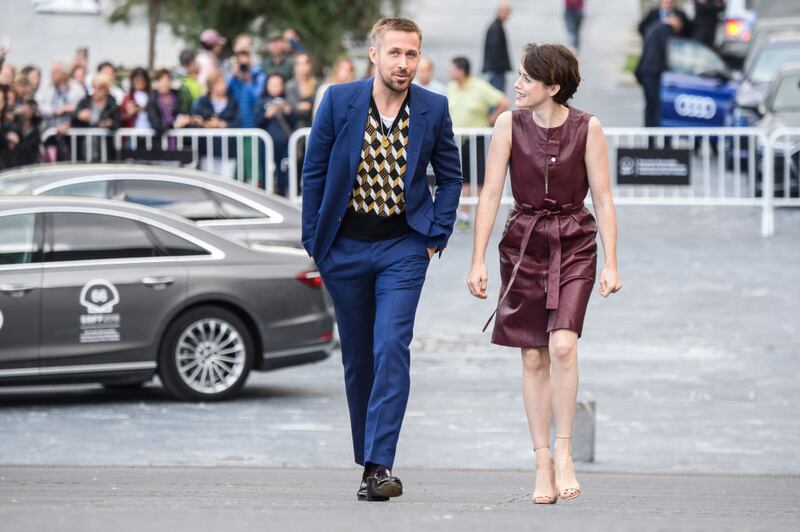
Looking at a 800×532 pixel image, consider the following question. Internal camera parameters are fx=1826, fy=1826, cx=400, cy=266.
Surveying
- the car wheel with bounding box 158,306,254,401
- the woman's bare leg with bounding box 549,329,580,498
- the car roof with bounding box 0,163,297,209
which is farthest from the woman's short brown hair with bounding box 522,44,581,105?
the car roof with bounding box 0,163,297,209

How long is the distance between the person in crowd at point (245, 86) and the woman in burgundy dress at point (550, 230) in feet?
46.8

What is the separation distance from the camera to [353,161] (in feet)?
24.5

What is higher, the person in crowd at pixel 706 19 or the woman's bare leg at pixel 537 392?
the person in crowd at pixel 706 19

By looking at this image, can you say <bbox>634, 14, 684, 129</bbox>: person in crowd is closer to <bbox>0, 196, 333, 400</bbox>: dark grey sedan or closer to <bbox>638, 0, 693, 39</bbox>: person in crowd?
<bbox>638, 0, 693, 39</bbox>: person in crowd

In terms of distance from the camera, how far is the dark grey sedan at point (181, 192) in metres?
14.9

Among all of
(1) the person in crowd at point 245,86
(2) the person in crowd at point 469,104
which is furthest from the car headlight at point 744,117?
(1) the person in crowd at point 245,86

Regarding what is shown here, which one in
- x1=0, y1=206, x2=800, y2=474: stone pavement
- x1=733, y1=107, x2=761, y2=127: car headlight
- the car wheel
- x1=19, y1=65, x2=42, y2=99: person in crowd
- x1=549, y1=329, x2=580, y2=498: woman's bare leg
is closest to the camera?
x1=549, y1=329, x2=580, y2=498: woman's bare leg

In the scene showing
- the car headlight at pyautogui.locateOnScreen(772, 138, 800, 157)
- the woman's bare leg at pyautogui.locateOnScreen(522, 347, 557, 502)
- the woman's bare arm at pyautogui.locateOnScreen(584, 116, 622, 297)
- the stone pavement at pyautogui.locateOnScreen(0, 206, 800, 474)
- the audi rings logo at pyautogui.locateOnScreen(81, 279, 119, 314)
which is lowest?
the stone pavement at pyautogui.locateOnScreen(0, 206, 800, 474)

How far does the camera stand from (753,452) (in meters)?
11.6

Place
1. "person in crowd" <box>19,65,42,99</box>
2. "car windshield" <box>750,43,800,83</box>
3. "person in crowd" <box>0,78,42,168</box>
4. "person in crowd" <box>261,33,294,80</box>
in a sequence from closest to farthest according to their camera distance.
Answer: "person in crowd" <box>0,78,42,168</box> < "person in crowd" <box>19,65,42,99</box> < "person in crowd" <box>261,33,294,80</box> < "car windshield" <box>750,43,800,83</box>

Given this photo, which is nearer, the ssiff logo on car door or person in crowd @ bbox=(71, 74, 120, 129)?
the ssiff logo on car door

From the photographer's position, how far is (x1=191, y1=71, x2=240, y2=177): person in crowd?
69.2 ft

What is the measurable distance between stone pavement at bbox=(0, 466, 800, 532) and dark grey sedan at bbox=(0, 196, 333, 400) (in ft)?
9.42

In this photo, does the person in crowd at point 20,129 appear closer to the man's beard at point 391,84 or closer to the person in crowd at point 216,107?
the person in crowd at point 216,107
